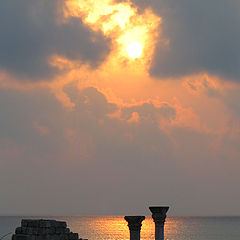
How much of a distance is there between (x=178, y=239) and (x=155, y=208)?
116 meters

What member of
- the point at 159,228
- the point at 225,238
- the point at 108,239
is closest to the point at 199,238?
the point at 225,238

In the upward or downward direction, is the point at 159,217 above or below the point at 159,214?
below

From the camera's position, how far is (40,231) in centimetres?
2005

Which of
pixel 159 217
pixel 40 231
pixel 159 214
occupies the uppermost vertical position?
pixel 159 214

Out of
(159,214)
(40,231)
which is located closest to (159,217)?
(159,214)

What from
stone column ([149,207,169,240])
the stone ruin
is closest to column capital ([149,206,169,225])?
stone column ([149,207,169,240])

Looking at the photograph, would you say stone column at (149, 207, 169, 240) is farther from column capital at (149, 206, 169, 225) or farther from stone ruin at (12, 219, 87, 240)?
stone ruin at (12, 219, 87, 240)

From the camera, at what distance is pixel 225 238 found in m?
141

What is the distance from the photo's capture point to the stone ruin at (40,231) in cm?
2003

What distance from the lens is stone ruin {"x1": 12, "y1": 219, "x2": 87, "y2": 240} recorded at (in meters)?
20.0

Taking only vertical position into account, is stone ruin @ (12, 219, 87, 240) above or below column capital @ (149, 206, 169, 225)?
below

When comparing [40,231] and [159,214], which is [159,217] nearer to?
[159,214]

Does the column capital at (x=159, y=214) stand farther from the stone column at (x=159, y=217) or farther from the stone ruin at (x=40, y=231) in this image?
the stone ruin at (x=40, y=231)

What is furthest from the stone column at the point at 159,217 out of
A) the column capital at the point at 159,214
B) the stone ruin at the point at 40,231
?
the stone ruin at the point at 40,231
